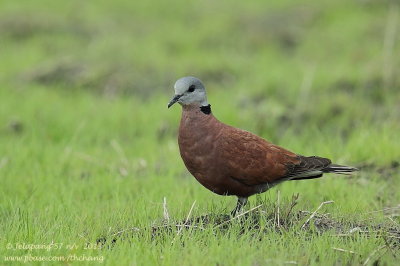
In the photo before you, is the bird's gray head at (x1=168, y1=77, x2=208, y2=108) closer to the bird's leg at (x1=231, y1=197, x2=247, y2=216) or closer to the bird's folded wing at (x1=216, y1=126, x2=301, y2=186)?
the bird's folded wing at (x1=216, y1=126, x2=301, y2=186)

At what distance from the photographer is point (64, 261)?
413 cm

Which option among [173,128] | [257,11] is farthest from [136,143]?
[257,11]

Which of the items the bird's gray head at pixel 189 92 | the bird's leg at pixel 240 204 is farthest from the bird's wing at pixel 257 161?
the bird's gray head at pixel 189 92

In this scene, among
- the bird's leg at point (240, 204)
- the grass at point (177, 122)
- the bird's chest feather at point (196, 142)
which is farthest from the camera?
the bird's leg at point (240, 204)

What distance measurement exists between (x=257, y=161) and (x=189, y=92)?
710 mm

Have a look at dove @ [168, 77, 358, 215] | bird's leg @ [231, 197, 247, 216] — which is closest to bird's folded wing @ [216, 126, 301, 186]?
dove @ [168, 77, 358, 215]

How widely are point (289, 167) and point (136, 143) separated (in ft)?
9.38

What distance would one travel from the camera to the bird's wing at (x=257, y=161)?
4.89 metres

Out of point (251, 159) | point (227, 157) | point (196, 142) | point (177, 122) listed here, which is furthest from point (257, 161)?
point (177, 122)

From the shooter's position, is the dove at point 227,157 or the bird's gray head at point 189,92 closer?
the dove at point 227,157

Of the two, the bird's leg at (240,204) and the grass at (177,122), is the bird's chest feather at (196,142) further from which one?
the bird's leg at (240,204)

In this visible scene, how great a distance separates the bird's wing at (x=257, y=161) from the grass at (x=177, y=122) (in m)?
0.22

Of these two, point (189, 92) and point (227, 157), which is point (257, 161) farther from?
point (189, 92)

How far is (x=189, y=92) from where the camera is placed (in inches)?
200
